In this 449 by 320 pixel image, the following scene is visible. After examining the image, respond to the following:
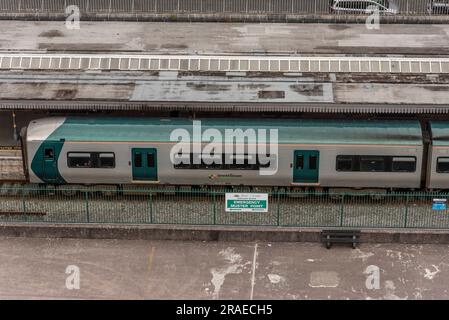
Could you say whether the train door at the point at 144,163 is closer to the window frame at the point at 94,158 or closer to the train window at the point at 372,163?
the window frame at the point at 94,158

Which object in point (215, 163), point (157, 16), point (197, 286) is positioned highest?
point (157, 16)

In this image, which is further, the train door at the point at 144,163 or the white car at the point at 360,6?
the white car at the point at 360,6

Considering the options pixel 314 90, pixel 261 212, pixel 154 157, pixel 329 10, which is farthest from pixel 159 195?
pixel 329 10

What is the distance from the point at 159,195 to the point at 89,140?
366 centimetres

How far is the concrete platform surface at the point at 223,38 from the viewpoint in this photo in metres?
37.4

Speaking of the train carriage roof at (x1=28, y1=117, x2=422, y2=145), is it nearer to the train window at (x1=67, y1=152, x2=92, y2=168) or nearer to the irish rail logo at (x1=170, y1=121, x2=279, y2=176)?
the irish rail logo at (x1=170, y1=121, x2=279, y2=176)

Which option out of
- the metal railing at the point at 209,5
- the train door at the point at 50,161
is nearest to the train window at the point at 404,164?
the train door at the point at 50,161

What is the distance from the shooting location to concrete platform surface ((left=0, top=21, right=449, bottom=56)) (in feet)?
123

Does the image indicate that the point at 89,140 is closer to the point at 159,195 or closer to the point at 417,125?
the point at 159,195

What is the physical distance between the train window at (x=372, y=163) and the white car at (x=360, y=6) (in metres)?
18.2

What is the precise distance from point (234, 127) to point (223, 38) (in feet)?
21.3

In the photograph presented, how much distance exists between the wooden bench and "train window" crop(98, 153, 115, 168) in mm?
9044

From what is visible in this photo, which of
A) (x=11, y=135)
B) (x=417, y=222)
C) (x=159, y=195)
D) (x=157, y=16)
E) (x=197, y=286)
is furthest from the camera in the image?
(x=157, y=16)

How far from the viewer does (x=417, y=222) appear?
1249 inches
